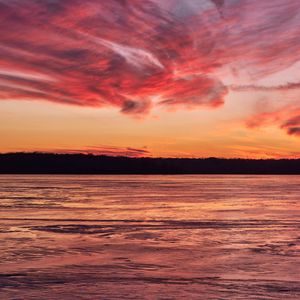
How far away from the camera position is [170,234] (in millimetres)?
25281

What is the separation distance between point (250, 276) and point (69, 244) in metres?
8.33

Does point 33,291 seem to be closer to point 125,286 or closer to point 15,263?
point 125,286

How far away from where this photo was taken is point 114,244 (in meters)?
21.8

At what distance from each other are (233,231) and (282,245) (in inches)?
198

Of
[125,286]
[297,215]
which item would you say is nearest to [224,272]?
[125,286]

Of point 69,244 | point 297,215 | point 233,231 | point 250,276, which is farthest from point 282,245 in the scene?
point 297,215

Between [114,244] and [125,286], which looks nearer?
[125,286]

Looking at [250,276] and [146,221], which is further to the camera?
[146,221]

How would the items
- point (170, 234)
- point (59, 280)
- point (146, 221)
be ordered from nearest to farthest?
point (59, 280)
point (170, 234)
point (146, 221)

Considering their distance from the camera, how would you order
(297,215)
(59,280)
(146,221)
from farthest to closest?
1. (297,215)
2. (146,221)
3. (59,280)

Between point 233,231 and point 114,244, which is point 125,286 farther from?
point 233,231

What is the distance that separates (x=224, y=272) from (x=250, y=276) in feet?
2.88

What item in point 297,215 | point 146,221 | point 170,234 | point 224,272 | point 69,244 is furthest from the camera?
point 297,215

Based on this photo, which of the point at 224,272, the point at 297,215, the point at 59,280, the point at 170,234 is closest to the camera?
the point at 59,280
